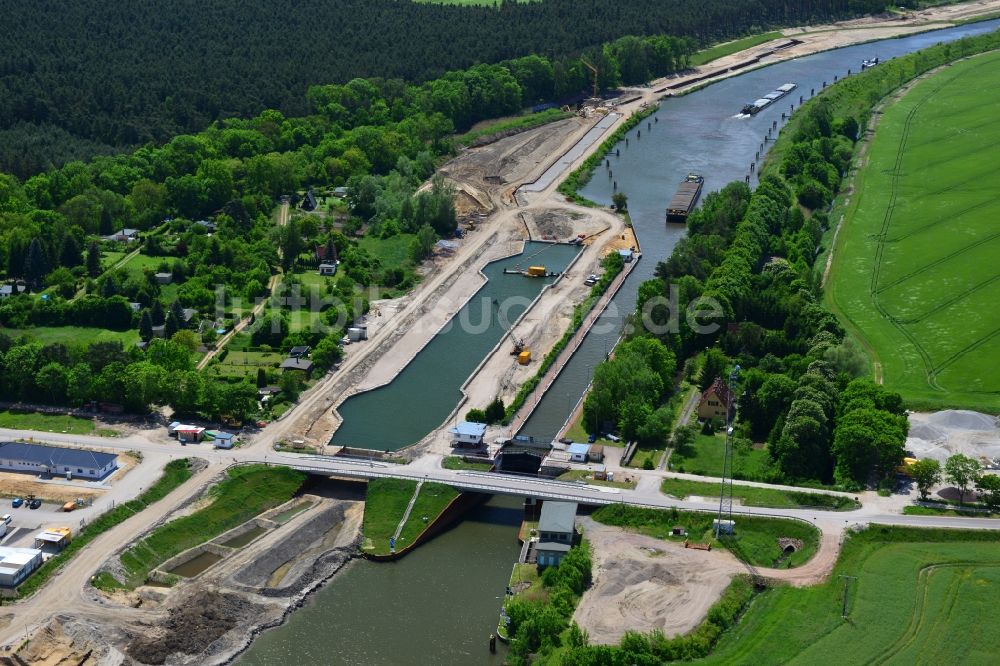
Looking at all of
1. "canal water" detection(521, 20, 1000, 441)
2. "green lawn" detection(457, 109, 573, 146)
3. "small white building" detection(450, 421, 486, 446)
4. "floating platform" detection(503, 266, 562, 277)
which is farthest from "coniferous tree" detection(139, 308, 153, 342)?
"green lawn" detection(457, 109, 573, 146)

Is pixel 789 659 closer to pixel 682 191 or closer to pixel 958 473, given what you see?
pixel 958 473

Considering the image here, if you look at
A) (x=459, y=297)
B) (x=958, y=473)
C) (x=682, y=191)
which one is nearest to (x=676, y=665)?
(x=958, y=473)

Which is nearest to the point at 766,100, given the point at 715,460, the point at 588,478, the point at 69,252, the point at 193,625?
the point at 69,252

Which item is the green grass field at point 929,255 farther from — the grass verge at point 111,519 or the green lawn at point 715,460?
the grass verge at point 111,519

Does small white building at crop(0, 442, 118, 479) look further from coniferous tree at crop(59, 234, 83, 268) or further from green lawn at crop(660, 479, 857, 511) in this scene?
coniferous tree at crop(59, 234, 83, 268)

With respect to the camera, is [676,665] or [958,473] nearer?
[676,665]

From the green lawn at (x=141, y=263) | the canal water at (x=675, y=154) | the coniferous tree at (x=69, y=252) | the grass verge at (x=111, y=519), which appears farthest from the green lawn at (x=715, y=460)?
the coniferous tree at (x=69, y=252)
